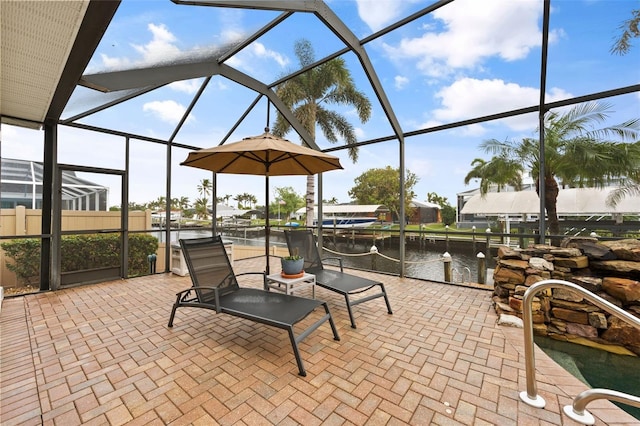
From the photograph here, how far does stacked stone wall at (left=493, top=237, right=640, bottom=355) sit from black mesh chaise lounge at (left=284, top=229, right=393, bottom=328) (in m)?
1.90

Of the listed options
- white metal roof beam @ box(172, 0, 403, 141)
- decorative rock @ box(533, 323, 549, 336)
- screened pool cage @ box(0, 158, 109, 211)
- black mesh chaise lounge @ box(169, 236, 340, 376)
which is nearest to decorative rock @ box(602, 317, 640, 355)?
decorative rock @ box(533, 323, 549, 336)

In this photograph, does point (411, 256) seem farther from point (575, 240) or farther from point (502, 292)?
point (502, 292)

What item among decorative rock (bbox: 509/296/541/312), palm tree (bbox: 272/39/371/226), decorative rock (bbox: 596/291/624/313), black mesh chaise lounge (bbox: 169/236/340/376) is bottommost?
decorative rock (bbox: 509/296/541/312)

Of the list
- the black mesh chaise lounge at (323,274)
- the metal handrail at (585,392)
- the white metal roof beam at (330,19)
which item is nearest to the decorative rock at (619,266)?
the metal handrail at (585,392)

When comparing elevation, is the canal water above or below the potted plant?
below

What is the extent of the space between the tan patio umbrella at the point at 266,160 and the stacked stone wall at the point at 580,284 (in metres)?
3.20

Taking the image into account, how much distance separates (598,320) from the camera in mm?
3627

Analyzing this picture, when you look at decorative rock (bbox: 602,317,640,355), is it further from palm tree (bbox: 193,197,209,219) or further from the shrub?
palm tree (bbox: 193,197,209,219)

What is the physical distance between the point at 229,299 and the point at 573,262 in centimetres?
494

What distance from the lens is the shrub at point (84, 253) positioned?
16.3ft

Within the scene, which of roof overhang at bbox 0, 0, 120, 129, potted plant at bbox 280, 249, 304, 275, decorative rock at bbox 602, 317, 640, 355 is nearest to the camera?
roof overhang at bbox 0, 0, 120, 129

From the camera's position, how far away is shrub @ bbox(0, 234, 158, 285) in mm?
4965

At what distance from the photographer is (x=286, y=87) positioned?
1049 centimetres

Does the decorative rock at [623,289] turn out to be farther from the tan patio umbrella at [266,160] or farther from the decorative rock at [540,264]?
the tan patio umbrella at [266,160]
